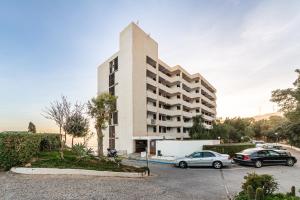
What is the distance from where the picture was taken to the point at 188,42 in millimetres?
23719

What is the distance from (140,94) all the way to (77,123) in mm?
18284

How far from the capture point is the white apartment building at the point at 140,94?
125ft

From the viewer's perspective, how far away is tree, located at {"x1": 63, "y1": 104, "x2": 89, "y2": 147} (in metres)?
18.7

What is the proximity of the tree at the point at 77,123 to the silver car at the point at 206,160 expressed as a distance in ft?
31.7

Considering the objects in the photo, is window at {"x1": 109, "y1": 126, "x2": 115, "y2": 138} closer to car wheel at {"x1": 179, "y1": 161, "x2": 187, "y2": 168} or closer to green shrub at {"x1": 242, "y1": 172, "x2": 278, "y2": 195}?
A: car wheel at {"x1": 179, "y1": 161, "x2": 187, "y2": 168}

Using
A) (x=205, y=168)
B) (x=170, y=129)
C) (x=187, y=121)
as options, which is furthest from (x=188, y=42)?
(x=187, y=121)

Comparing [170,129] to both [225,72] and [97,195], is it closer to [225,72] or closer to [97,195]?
[225,72]

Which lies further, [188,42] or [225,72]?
[225,72]

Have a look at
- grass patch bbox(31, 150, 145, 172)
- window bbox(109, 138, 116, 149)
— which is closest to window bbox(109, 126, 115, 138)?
window bbox(109, 138, 116, 149)

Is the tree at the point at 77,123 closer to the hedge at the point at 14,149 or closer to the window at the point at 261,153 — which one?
the hedge at the point at 14,149

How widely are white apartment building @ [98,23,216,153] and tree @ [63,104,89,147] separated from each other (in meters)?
11.5

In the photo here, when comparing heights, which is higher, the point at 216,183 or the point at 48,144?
the point at 48,144

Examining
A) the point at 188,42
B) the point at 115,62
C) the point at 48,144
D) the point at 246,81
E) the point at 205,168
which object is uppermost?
the point at 115,62

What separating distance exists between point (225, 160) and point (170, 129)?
1188 inches
